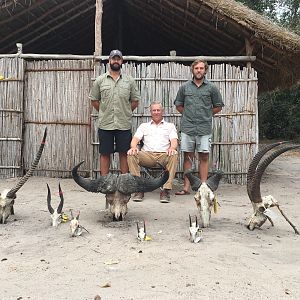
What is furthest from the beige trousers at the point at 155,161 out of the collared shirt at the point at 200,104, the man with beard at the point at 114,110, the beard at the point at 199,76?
the beard at the point at 199,76

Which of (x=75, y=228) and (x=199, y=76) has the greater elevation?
(x=199, y=76)

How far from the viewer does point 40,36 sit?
852 centimetres

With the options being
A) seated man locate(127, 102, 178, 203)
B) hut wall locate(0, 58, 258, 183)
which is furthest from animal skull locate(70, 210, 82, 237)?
hut wall locate(0, 58, 258, 183)

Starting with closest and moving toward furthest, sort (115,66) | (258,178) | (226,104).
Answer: (258,178), (115,66), (226,104)

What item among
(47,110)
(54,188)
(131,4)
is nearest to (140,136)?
(54,188)

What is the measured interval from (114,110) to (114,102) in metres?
0.11

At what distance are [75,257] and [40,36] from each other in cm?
620

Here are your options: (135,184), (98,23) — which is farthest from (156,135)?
(98,23)

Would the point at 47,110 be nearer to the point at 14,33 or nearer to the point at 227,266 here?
the point at 14,33

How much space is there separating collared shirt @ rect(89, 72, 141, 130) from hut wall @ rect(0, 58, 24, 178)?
6.77ft

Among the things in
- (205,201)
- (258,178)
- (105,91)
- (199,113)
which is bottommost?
(205,201)

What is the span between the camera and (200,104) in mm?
5695

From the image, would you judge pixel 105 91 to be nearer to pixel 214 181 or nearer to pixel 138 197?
pixel 138 197

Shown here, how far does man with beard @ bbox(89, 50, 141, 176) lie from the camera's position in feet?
18.3
